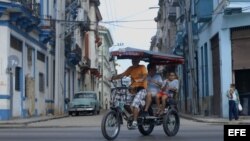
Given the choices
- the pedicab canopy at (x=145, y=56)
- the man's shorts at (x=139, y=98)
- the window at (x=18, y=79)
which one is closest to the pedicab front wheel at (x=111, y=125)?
the man's shorts at (x=139, y=98)

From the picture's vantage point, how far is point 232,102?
78.2ft

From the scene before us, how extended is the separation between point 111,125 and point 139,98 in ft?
3.21

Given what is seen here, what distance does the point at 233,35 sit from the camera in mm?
26219

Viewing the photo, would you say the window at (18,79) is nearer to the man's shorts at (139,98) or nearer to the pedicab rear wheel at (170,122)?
the pedicab rear wheel at (170,122)

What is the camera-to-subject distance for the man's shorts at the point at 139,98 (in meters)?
11.9

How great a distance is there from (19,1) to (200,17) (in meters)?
10.1

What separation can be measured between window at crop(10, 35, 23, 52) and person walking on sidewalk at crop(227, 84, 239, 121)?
11423mm

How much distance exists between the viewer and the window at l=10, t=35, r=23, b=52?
27.5 meters

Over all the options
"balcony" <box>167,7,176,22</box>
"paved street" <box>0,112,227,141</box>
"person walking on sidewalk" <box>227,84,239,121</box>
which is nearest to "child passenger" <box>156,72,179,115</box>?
"paved street" <box>0,112,227,141</box>

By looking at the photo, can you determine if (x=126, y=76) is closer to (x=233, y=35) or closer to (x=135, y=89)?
(x=135, y=89)

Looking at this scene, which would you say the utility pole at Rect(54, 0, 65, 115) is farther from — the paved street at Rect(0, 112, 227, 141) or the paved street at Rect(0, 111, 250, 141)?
the paved street at Rect(0, 112, 227, 141)

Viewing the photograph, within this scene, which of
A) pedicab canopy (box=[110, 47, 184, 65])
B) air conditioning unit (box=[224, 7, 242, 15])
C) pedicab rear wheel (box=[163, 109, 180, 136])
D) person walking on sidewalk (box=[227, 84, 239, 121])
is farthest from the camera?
air conditioning unit (box=[224, 7, 242, 15])

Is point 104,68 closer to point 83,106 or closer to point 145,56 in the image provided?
point 83,106
